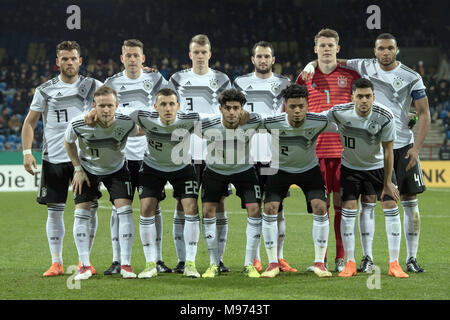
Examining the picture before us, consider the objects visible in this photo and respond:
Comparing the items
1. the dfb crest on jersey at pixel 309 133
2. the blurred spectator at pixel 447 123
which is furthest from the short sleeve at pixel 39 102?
the blurred spectator at pixel 447 123

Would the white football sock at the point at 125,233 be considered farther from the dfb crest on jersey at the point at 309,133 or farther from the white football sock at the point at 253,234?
the dfb crest on jersey at the point at 309,133

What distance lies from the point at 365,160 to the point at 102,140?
2428 mm

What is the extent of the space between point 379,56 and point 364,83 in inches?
24.7

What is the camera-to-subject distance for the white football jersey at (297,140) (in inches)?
242

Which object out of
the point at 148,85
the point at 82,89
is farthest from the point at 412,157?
the point at 82,89

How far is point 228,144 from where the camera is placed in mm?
6238

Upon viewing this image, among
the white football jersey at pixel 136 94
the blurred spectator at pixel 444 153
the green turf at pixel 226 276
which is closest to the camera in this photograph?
the green turf at pixel 226 276

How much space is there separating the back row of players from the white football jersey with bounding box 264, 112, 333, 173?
0.01m

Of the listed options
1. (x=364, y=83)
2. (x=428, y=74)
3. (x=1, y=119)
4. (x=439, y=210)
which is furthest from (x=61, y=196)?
(x=428, y=74)

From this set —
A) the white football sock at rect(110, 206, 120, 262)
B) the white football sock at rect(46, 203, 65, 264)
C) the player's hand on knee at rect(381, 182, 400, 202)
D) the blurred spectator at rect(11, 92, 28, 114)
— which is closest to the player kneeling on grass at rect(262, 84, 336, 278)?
the player's hand on knee at rect(381, 182, 400, 202)

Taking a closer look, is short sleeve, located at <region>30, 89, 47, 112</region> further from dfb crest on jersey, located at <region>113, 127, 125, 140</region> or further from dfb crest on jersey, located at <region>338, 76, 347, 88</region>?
dfb crest on jersey, located at <region>338, 76, 347, 88</region>

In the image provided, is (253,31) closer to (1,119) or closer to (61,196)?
(1,119)

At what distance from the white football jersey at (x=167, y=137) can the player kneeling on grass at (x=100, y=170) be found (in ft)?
0.45

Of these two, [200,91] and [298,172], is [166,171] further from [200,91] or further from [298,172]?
[298,172]
